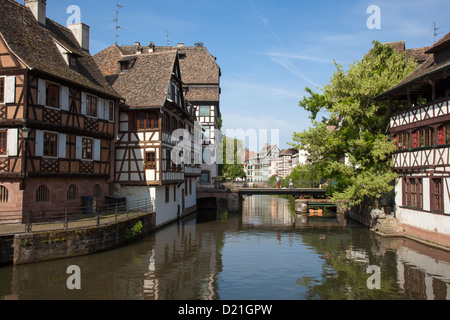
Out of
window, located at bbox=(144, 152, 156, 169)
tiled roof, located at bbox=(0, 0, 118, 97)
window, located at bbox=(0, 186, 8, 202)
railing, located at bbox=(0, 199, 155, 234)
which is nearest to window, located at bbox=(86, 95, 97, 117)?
tiled roof, located at bbox=(0, 0, 118, 97)

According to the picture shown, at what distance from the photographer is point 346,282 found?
14977 mm

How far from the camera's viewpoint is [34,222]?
19.6m

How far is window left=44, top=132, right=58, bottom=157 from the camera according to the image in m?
20.7

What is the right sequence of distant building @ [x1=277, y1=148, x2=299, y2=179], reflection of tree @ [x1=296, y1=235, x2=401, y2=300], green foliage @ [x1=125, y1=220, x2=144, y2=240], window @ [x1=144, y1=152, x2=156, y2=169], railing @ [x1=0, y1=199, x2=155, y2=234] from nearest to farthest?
reflection of tree @ [x1=296, y1=235, x2=401, y2=300] < railing @ [x1=0, y1=199, x2=155, y2=234] < green foliage @ [x1=125, y1=220, x2=144, y2=240] < window @ [x1=144, y1=152, x2=156, y2=169] < distant building @ [x1=277, y1=148, x2=299, y2=179]

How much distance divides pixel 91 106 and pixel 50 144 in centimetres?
429

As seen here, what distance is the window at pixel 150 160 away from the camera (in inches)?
1078

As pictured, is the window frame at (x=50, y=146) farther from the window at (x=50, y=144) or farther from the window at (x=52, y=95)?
the window at (x=52, y=95)

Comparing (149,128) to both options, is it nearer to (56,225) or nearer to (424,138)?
(56,225)

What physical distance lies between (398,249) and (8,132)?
22723mm

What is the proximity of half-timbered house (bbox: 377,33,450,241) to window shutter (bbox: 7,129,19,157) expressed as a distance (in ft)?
74.7

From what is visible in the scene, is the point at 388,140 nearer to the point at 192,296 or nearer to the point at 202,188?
the point at 192,296

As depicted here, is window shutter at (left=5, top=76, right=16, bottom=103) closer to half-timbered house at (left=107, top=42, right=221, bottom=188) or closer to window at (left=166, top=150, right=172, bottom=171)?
window at (left=166, top=150, right=172, bottom=171)

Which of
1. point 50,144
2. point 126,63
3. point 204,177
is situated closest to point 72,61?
point 50,144
